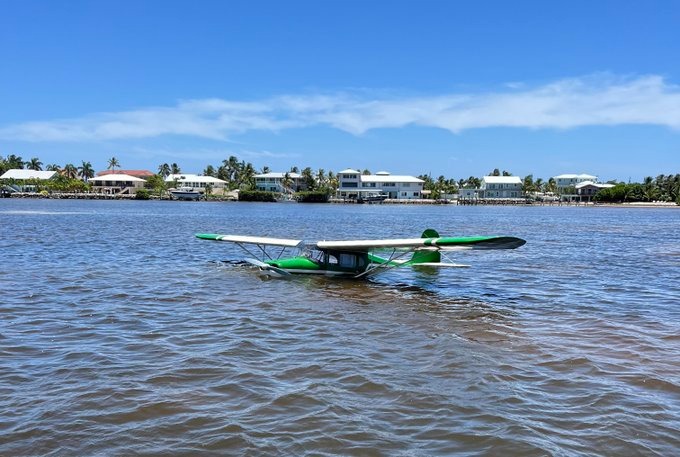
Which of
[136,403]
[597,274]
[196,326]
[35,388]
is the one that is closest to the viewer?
[136,403]

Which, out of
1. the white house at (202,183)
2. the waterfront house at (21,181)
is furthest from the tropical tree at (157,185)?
the waterfront house at (21,181)

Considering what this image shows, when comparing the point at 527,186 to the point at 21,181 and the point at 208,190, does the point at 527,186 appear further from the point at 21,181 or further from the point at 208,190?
the point at 21,181

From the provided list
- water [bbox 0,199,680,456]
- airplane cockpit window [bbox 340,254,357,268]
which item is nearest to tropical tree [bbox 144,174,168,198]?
water [bbox 0,199,680,456]

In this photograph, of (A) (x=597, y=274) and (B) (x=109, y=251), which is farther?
(B) (x=109, y=251)

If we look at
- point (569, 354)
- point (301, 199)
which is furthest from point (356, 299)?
point (301, 199)

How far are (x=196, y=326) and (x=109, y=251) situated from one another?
67.2 feet

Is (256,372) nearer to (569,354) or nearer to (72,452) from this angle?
(72,452)

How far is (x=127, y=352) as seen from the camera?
469 inches

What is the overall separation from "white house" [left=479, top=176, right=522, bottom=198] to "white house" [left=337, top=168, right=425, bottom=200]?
2698cm

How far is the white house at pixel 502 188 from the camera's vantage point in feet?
635

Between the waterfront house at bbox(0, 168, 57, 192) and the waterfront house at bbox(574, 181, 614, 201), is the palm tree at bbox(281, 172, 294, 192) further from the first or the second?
the waterfront house at bbox(574, 181, 614, 201)

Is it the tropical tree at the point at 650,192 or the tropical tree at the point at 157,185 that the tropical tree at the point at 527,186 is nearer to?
the tropical tree at the point at 650,192

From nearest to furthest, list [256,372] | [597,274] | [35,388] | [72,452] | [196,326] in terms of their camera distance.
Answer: [72,452], [35,388], [256,372], [196,326], [597,274]

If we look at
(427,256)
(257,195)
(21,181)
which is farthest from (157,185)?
(427,256)
